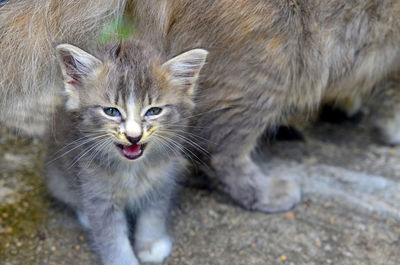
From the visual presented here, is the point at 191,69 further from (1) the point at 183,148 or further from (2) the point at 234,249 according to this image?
(2) the point at 234,249

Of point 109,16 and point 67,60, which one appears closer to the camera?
point 67,60

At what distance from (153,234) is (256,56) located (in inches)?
42.4

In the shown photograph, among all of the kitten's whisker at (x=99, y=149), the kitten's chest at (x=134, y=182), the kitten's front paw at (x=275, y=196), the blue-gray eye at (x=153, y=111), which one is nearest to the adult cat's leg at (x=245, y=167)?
the kitten's front paw at (x=275, y=196)

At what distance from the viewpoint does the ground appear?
115 inches

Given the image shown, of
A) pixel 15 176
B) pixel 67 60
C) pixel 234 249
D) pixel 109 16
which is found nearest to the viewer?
pixel 67 60

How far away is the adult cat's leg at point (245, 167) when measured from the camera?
3.01 metres

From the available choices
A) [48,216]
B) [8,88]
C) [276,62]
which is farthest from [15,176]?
[276,62]

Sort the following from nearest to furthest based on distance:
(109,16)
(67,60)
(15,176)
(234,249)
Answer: (67,60) → (109,16) → (234,249) → (15,176)

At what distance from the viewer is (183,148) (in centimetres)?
288

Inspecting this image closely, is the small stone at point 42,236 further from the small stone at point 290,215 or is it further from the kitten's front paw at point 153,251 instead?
the small stone at point 290,215

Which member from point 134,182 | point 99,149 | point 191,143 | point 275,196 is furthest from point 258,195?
point 99,149

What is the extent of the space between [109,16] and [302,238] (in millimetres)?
1572

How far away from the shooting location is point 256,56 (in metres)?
2.78

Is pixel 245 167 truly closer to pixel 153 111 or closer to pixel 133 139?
pixel 153 111
